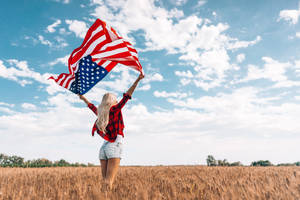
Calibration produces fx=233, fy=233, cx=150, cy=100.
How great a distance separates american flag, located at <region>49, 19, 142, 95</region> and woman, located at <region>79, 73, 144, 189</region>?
1240mm

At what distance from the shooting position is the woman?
4.46 meters

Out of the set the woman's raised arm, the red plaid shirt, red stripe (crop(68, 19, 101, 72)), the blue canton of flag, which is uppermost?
red stripe (crop(68, 19, 101, 72))

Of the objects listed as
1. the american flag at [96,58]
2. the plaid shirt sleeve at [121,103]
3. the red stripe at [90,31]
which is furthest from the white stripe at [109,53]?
the plaid shirt sleeve at [121,103]

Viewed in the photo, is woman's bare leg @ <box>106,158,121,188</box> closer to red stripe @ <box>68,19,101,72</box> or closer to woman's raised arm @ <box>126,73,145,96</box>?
woman's raised arm @ <box>126,73,145,96</box>

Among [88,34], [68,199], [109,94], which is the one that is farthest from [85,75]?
[68,199]

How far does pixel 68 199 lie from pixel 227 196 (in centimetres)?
178

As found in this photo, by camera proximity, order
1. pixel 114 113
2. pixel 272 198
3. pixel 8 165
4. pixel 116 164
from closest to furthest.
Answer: pixel 272 198 → pixel 116 164 → pixel 114 113 → pixel 8 165

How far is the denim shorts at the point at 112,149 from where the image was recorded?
4.46 metres

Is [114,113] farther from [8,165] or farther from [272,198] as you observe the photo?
[8,165]

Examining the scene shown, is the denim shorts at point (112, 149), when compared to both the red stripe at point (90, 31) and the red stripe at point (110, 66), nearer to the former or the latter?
the red stripe at point (110, 66)

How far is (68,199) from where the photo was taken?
8.92ft

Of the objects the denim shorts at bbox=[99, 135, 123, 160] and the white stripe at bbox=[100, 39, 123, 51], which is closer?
the denim shorts at bbox=[99, 135, 123, 160]

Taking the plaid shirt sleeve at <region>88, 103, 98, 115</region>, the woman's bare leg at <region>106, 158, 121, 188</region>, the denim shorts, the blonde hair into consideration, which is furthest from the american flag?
the woman's bare leg at <region>106, 158, 121, 188</region>

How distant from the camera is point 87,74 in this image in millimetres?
6441
